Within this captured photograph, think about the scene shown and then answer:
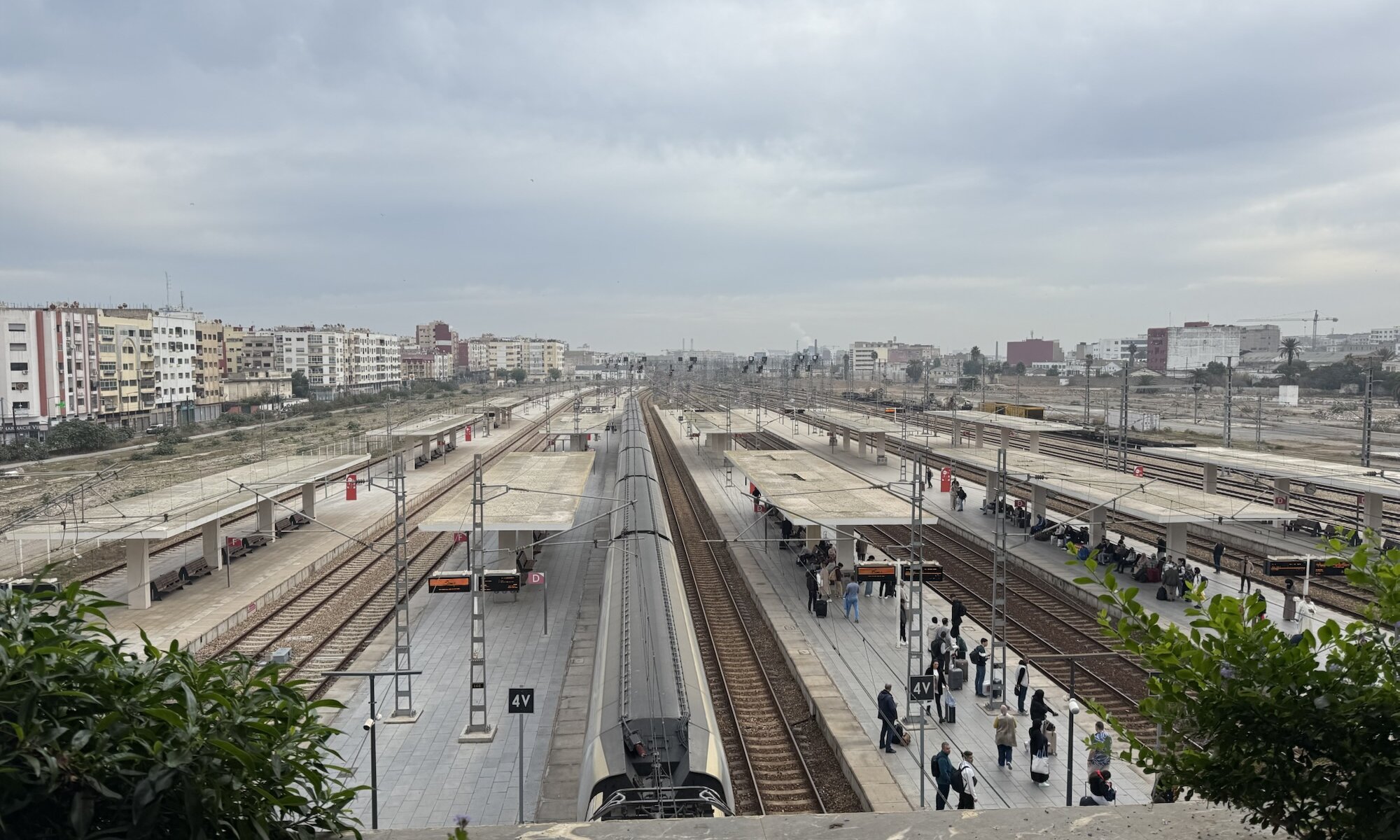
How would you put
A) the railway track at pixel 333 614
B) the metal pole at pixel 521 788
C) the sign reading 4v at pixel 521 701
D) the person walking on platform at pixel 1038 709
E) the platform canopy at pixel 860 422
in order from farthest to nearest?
the platform canopy at pixel 860 422
the railway track at pixel 333 614
the person walking on platform at pixel 1038 709
the sign reading 4v at pixel 521 701
the metal pole at pixel 521 788

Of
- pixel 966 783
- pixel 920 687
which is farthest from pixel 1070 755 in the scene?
pixel 920 687

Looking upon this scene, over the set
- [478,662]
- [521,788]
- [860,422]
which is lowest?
[521,788]

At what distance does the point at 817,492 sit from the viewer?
86.1 ft

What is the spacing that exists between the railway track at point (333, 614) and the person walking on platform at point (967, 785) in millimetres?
10917

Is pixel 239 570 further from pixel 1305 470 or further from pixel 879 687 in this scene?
pixel 1305 470

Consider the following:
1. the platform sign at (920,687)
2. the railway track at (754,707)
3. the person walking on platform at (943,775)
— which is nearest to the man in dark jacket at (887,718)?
the platform sign at (920,687)

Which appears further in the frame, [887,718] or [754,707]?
[754,707]

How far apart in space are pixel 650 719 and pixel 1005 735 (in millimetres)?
6192

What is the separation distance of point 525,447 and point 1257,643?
191 feet

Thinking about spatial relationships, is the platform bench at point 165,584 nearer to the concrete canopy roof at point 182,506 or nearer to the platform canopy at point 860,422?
the concrete canopy roof at point 182,506

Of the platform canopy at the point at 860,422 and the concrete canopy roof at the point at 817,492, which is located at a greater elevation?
the platform canopy at the point at 860,422

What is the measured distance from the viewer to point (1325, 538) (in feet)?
12.3

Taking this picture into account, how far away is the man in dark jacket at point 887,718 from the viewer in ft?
44.9

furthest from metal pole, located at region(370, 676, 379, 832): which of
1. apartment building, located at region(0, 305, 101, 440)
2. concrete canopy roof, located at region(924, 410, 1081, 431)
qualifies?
apartment building, located at region(0, 305, 101, 440)
